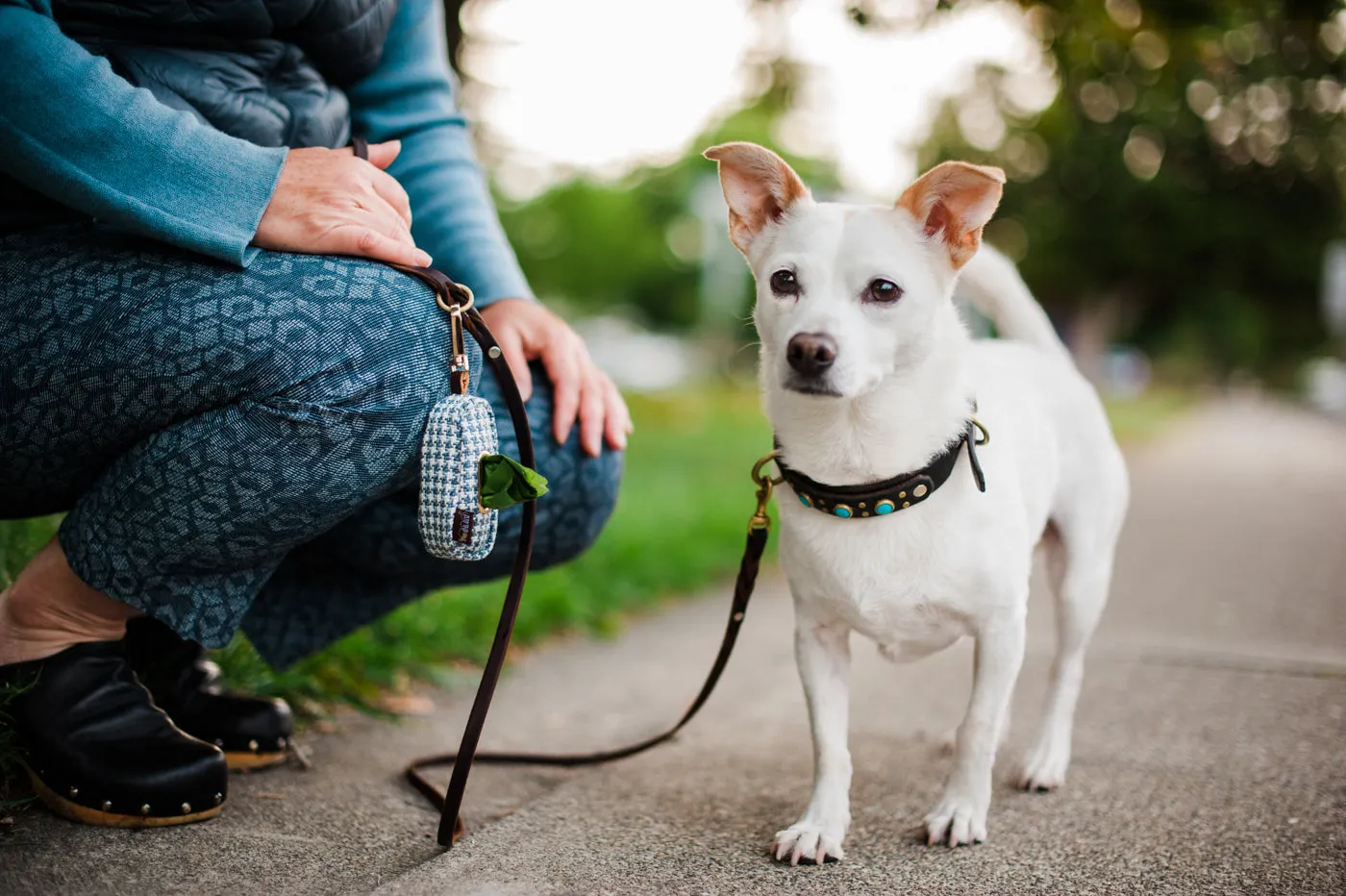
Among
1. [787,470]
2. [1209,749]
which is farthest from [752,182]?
[1209,749]

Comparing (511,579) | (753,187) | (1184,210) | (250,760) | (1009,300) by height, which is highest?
(1184,210)

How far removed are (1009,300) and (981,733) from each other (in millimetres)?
1281

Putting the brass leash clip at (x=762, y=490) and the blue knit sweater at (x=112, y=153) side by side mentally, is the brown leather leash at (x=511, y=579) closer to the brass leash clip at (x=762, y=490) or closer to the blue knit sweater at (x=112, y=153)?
the brass leash clip at (x=762, y=490)

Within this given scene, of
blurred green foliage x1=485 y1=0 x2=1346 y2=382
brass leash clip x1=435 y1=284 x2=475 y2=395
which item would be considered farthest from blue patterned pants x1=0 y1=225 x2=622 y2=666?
blurred green foliage x1=485 y1=0 x2=1346 y2=382

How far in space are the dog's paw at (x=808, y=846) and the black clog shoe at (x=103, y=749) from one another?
3.25 feet

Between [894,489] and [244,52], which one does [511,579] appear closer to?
[894,489]

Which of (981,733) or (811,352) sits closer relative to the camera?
(811,352)

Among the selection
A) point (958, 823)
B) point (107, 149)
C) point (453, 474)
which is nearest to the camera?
point (107, 149)

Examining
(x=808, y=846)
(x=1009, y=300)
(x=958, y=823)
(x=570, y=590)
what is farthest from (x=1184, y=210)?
(x=808, y=846)

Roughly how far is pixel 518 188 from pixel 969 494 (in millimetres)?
41307

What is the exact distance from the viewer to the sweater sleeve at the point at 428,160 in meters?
2.37

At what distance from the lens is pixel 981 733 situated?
6.55 feet

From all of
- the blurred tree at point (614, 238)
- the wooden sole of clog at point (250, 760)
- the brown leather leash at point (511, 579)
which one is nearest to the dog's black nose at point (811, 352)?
the brown leather leash at point (511, 579)

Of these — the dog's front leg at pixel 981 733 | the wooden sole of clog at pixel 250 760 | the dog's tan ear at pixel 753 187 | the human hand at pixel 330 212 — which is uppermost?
the dog's tan ear at pixel 753 187
